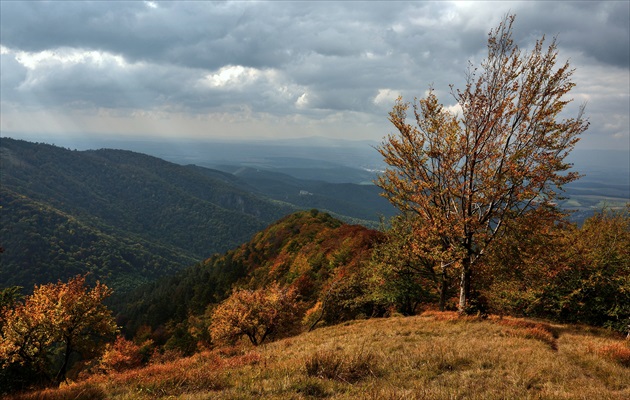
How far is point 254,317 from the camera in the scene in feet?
103

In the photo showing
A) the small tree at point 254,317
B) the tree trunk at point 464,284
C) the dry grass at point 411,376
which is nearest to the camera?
the dry grass at point 411,376

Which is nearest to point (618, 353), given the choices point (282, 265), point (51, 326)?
point (51, 326)

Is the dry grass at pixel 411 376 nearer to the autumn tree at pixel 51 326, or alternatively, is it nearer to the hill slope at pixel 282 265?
the autumn tree at pixel 51 326

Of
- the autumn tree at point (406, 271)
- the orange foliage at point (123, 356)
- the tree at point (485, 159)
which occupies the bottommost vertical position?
the orange foliage at point (123, 356)

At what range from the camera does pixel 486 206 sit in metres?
19.7

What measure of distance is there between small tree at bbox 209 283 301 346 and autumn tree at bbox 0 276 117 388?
1020 centimetres

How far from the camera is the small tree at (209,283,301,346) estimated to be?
3114 cm

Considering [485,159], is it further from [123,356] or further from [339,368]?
[123,356]

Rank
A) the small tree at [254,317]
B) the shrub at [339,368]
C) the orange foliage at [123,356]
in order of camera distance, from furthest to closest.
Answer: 1. the orange foliage at [123,356]
2. the small tree at [254,317]
3. the shrub at [339,368]

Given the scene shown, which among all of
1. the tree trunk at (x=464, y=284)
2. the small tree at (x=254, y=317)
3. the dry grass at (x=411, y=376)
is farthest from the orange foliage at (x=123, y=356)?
the tree trunk at (x=464, y=284)

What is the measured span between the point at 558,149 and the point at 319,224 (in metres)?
74.7

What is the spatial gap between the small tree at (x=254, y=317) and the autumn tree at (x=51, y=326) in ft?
33.5

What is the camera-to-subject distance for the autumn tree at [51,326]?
2299 cm

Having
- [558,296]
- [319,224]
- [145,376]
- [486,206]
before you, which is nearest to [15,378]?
[145,376]
